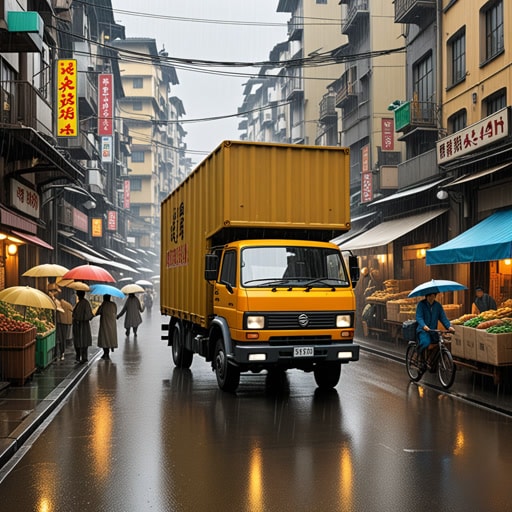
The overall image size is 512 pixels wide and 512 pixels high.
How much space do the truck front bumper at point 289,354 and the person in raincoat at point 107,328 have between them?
8.10 metres

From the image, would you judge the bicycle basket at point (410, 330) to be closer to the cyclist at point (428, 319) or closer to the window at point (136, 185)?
the cyclist at point (428, 319)

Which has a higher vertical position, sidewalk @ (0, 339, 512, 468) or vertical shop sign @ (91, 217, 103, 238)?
vertical shop sign @ (91, 217, 103, 238)

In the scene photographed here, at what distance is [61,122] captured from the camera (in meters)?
25.2

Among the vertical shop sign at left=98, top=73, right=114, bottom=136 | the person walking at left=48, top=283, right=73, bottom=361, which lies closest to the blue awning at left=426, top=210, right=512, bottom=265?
the person walking at left=48, top=283, right=73, bottom=361

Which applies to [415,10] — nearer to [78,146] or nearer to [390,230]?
[390,230]

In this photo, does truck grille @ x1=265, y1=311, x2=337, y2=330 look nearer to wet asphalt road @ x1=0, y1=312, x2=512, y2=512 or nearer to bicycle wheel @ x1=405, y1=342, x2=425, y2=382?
wet asphalt road @ x1=0, y1=312, x2=512, y2=512

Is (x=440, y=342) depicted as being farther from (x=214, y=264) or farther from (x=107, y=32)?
(x=107, y=32)

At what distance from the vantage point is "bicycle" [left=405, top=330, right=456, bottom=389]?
12.5 metres

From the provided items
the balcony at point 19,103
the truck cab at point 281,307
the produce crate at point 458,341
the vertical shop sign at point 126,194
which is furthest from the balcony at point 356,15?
the vertical shop sign at point 126,194

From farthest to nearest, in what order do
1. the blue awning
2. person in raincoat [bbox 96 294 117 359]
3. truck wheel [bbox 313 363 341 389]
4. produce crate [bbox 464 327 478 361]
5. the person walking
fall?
1. person in raincoat [bbox 96 294 117 359]
2. the person walking
3. the blue awning
4. produce crate [bbox 464 327 478 361]
5. truck wheel [bbox 313 363 341 389]

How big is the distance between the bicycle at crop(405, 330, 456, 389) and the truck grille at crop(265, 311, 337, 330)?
2.48 meters

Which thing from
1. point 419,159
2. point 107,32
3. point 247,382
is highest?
point 107,32

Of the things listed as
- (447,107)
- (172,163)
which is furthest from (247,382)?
(172,163)

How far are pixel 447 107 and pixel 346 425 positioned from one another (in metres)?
16.7
